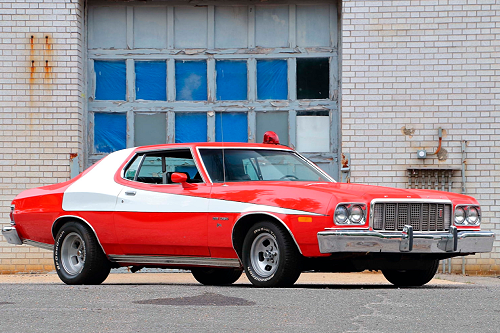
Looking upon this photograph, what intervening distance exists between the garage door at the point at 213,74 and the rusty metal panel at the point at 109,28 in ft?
0.05

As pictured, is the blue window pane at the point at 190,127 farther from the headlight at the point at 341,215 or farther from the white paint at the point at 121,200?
the headlight at the point at 341,215

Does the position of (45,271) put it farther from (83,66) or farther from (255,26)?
(255,26)

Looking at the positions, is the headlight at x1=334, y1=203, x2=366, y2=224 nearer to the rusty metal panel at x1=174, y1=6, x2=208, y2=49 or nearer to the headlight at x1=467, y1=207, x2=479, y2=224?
the headlight at x1=467, y1=207, x2=479, y2=224

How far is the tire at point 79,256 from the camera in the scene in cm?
937

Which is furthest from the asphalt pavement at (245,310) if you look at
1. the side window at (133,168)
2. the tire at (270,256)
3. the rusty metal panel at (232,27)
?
the rusty metal panel at (232,27)

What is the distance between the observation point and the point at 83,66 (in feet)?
48.1

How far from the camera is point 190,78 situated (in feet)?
48.4

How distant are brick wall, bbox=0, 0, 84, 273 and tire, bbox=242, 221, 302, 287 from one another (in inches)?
264

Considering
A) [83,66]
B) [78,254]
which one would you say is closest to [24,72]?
[83,66]

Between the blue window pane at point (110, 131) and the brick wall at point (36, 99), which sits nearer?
the brick wall at point (36, 99)

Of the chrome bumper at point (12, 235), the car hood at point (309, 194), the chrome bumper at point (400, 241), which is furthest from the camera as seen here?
the chrome bumper at point (12, 235)

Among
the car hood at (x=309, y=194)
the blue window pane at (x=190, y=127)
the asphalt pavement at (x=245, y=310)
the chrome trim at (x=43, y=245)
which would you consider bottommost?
the asphalt pavement at (x=245, y=310)

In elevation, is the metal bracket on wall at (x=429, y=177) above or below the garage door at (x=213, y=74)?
below

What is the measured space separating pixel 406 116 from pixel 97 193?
20.3ft
